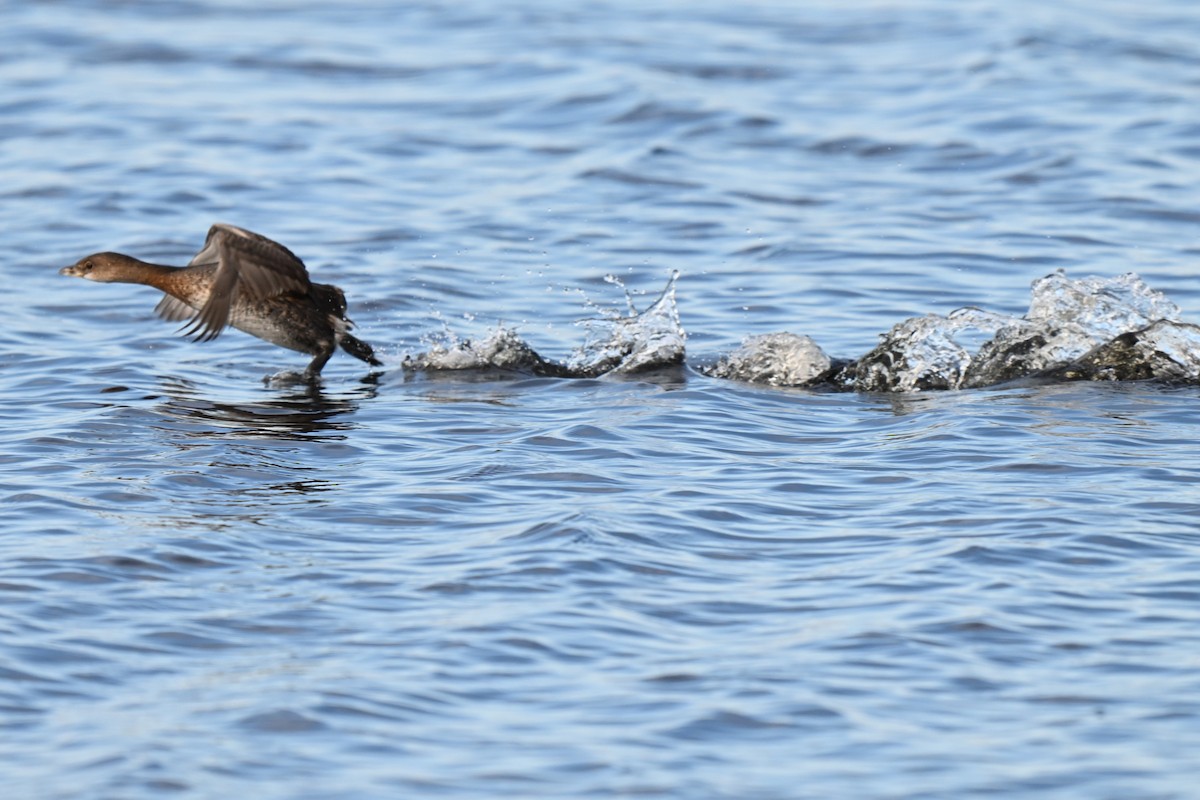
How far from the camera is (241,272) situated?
9.11 meters

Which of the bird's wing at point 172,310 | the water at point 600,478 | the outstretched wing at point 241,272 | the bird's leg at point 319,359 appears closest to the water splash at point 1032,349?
the water at point 600,478

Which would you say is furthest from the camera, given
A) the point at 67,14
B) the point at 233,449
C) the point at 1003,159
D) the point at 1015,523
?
the point at 67,14

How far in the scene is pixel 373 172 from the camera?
49.1 ft

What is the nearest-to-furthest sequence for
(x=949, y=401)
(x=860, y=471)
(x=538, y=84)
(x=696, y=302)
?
(x=860, y=471) → (x=949, y=401) → (x=696, y=302) → (x=538, y=84)

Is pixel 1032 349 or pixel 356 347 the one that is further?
pixel 356 347

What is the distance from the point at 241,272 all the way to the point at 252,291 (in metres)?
0.13

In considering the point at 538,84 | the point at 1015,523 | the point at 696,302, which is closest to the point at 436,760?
the point at 1015,523

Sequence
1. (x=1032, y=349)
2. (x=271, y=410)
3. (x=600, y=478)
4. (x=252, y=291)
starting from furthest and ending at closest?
1. (x=252, y=291)
2. (x=1032, y=349)
3. (x=271, y=410)
4. (x=600, y=478)

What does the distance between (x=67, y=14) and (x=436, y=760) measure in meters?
18.9

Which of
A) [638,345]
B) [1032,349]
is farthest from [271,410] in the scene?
[1032,349]

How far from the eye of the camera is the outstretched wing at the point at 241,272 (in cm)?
897

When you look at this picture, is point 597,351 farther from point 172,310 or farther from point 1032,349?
point 172,310

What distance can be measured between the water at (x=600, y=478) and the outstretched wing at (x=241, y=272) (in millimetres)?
471

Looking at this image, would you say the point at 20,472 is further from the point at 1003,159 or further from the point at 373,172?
the point at 1003,159
